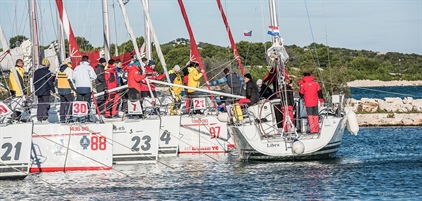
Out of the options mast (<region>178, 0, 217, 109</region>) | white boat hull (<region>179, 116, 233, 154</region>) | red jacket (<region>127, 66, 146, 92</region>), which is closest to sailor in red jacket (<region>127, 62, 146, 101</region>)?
red jacket (<region>127, 66, 146, 92</region>)

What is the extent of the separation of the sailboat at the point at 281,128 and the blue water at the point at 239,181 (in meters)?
0.29

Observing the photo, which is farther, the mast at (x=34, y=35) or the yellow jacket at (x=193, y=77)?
the yellow jacket at (x=193, y=77)

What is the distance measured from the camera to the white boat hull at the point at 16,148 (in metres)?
21.0

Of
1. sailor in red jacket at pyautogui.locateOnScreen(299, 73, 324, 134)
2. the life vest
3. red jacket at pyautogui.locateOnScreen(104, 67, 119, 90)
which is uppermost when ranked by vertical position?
red jacket at pyautogui.locateOnScreen(104, 67, 119, 90)

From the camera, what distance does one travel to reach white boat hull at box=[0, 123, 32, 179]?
21.0m

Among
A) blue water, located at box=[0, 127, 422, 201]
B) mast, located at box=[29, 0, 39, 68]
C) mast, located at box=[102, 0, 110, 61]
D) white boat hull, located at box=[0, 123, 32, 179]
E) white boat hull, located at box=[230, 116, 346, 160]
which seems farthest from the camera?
mast, located at box=[102, 0, 110, 61]

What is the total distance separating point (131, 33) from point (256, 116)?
4.47 m

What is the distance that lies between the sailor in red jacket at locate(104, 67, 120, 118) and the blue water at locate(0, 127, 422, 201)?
1859 millimetres

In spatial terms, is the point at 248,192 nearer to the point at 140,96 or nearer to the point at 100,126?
the point at 100,126

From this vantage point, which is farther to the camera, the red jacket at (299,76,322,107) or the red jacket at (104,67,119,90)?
the red jacket at (104,67,119,90)

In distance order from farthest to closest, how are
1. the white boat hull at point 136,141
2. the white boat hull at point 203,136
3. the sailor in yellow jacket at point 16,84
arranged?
the white boat hull at point 203,136 < the sailor in yellow jacket at point 16,84 < the white boat hull at point 136,141

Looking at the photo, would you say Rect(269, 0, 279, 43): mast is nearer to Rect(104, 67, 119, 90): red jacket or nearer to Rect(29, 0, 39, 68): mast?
Rect(104, 67, 119, 90): red jacket

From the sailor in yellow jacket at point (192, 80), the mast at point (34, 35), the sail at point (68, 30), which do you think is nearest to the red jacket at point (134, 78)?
the sail at point (68, 30)

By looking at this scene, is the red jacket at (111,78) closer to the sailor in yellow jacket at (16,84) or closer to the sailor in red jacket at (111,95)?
the sailor in red jacket at (111,95)
